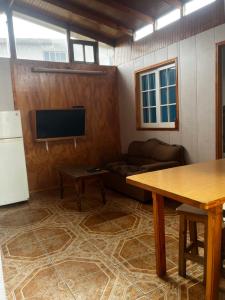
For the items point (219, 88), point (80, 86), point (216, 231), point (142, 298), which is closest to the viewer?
point (216, 231)

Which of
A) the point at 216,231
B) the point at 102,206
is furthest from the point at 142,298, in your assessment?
the point at 102,206

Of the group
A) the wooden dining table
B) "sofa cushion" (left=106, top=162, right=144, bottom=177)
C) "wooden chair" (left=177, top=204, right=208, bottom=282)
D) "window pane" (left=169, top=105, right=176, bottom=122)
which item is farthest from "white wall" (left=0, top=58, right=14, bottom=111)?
"wooden chair" (left=177, top=204, right=208, bottom=282)

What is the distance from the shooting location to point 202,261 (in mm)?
1919

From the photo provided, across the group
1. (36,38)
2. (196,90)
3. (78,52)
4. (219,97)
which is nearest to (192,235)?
(219,97)

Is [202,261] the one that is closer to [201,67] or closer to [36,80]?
[201,67]

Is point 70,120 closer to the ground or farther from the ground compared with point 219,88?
closer to the ground

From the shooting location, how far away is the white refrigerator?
394 cm

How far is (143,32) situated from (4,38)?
2.58 metres

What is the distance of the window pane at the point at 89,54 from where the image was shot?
5.24 metres

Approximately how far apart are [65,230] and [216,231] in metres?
2.09

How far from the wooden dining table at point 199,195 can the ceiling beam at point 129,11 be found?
333 centimetres

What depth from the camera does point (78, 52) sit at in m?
5.16

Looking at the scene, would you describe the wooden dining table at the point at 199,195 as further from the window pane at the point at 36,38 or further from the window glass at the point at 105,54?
the window glass at the point at 105,54

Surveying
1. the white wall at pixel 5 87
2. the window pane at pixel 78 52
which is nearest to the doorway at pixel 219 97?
the window pane at pixel 78 52
